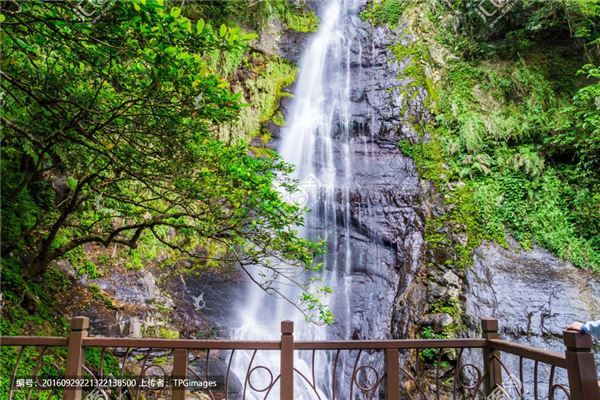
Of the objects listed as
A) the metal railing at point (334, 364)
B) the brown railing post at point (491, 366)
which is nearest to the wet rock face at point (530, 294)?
the metal railing at point (334, 364)

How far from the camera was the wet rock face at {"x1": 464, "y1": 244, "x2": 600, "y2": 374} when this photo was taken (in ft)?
18.6

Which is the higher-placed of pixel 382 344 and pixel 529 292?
pixel 529 292

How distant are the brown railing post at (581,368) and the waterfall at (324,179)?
13.2ft

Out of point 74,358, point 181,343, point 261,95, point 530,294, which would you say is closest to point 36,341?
point 74,358

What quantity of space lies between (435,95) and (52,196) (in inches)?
354

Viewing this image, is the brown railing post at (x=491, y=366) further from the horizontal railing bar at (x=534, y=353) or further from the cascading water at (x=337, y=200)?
the cascading water at (x=337, y=200)

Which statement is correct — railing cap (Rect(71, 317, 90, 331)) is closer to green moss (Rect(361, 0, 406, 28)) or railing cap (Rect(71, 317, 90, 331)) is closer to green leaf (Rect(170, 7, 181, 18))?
green leaf (Rect(170, 7, 181, 18))

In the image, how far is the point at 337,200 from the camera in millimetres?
9234

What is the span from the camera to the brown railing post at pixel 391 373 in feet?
10.2

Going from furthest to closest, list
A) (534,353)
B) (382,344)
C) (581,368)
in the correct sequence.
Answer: (382,344) → (534,353) → (581,368)

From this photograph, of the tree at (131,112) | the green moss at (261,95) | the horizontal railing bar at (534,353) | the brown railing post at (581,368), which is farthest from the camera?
the green moss at (261,95)

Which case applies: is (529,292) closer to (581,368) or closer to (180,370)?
(581,368)

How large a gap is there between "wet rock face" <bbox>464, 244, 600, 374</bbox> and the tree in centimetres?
363

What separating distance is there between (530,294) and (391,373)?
13.8 ft
